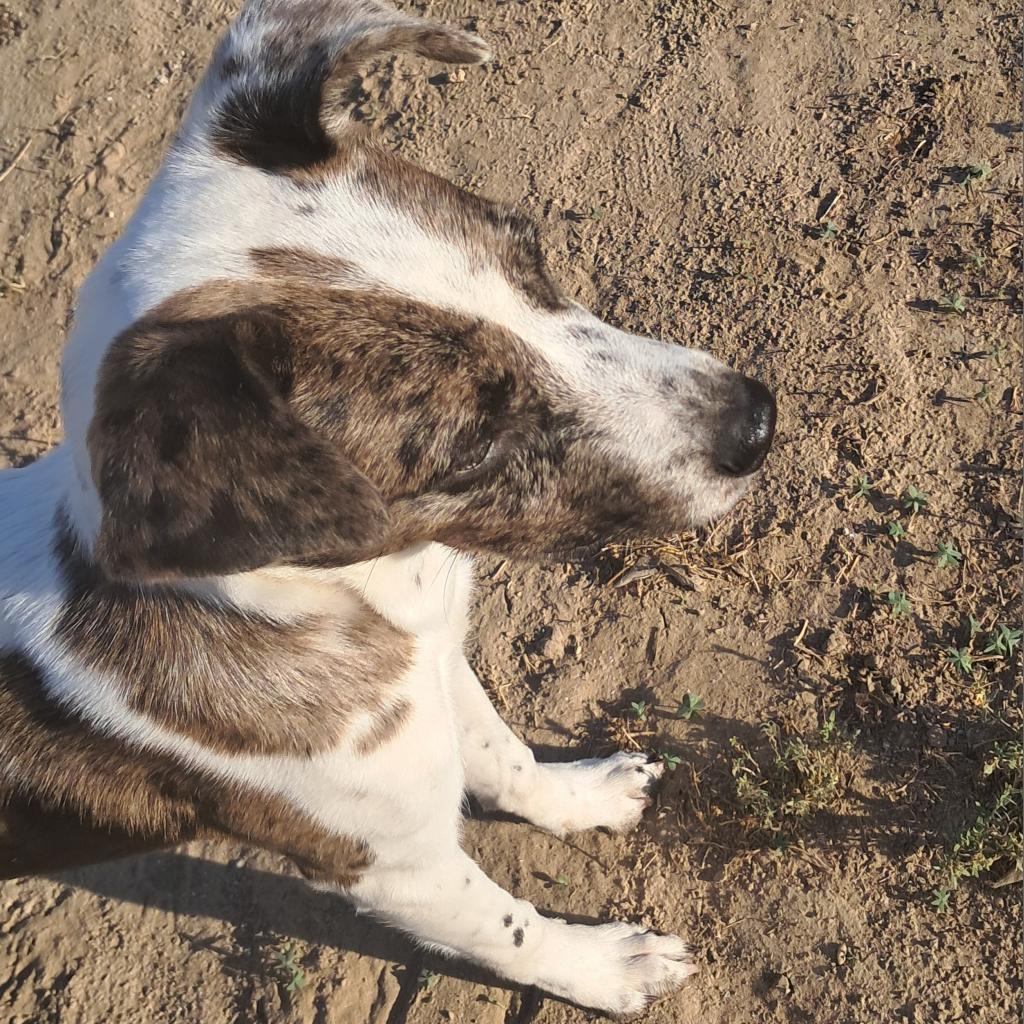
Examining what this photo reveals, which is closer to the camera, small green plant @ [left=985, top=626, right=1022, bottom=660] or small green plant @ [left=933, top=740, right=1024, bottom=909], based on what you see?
small green plant @ [left=933, top=740, right=1024, bottom=909]

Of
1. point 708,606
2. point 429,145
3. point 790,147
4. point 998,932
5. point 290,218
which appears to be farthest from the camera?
point 429,145

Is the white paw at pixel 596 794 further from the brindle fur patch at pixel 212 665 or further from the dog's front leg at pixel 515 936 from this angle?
the brindle fur patch at pixel 212 665

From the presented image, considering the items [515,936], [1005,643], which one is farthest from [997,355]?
[515,936]

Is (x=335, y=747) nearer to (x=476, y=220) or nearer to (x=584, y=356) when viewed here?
(x=584, y=356)

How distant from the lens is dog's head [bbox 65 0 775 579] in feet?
6.11

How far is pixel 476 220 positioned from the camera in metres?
2.63

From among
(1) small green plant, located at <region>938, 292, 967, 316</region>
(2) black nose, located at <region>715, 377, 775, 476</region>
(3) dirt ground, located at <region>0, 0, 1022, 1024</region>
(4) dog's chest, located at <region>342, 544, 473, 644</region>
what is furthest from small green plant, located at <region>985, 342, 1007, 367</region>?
(4) dog's chest, located at <region>342, 544, 473, 644</region>

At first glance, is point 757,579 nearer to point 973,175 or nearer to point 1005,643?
point 1005,643

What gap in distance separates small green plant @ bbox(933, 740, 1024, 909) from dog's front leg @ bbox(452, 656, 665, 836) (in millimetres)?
1185

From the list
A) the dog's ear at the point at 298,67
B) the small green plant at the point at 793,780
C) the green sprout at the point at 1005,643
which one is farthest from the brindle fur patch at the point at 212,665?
the green sprout at the point at 1005,643

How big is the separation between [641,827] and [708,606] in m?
1.03

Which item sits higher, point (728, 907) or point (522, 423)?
point (522, 423)

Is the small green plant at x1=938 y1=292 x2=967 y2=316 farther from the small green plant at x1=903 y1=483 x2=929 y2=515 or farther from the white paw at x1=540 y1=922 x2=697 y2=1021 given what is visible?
the white paw at x1=540 y1=922 x2=697 y2=1021

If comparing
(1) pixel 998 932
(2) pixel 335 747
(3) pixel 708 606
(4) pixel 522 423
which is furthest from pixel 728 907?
(4) pixel 522 423
